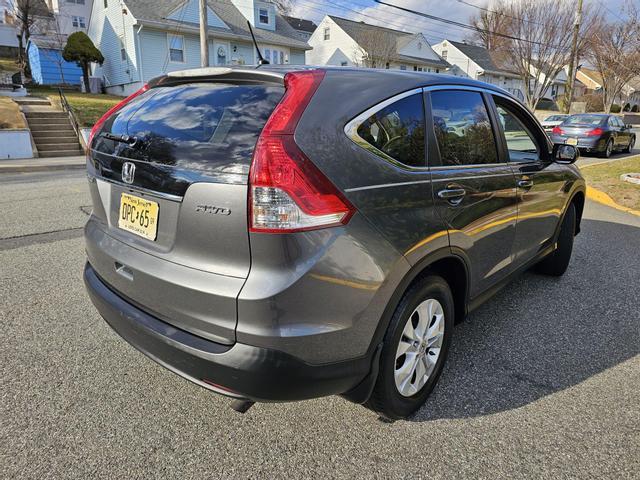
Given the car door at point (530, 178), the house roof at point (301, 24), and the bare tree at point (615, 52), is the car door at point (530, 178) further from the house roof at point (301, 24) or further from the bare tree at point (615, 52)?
the house roof at point (301, 24)

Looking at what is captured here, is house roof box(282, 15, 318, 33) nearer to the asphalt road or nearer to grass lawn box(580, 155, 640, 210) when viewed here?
grass lawn box(580, 155, 640, 210)

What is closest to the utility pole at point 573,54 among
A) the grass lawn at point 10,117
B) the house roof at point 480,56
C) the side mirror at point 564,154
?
the house roof at point 480,56

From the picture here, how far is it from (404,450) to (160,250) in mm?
1514

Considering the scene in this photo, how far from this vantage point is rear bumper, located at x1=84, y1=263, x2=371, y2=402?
1.77 metres

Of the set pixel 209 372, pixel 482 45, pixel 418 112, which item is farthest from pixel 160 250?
pixel 482 45

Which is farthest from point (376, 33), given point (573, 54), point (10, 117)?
point (10, 117)

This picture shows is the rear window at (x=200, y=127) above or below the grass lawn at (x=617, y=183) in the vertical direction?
above

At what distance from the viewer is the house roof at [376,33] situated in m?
36.1

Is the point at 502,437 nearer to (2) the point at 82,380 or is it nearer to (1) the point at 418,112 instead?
(1) the point at 418,112

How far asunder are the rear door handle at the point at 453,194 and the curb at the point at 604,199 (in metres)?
6.60

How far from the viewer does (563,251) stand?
442 cm

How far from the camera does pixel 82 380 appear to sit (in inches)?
104

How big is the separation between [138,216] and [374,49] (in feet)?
119

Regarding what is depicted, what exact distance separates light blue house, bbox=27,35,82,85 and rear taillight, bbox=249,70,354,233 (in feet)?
115
